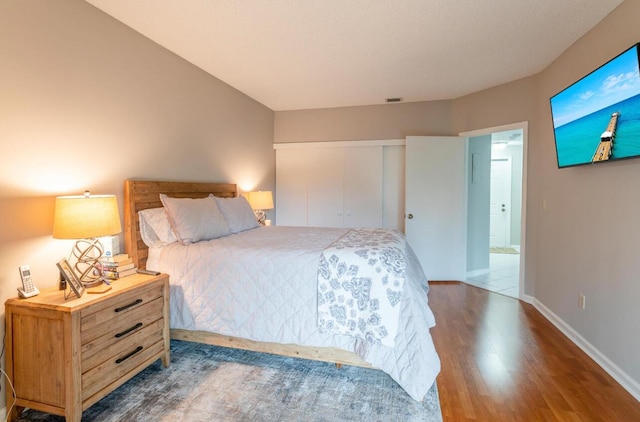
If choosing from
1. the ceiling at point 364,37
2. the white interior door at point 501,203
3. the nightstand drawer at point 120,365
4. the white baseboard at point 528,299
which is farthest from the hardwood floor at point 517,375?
the white interior door at point 501,203

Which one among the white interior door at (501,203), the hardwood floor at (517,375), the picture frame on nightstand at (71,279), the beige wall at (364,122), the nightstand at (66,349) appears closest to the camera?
the nightstand at (66,349)

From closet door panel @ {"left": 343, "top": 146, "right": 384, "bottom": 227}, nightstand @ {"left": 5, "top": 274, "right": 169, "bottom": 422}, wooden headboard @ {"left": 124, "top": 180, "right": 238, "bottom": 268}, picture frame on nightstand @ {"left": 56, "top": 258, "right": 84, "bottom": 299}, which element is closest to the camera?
nightstand @ {"left": 5, "top": 274, "right": 169, "bottom": 422}

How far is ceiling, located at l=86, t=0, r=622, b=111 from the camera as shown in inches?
85.3

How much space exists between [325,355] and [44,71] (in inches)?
99.0

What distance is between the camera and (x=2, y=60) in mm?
1685

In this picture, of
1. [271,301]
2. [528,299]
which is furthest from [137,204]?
[528,299]

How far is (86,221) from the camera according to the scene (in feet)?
5.82

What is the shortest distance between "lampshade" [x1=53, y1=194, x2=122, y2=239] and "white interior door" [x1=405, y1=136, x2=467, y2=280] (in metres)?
3.52

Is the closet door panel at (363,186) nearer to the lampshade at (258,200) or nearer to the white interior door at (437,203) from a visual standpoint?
the white interior door at (437,203)

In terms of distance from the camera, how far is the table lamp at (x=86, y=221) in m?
1.73

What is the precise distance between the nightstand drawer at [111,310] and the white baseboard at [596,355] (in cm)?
311

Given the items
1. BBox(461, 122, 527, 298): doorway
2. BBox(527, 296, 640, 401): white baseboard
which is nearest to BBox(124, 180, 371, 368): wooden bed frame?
BBox(527, 296, 640, 401): white baseboard

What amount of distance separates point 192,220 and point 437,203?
3.19m

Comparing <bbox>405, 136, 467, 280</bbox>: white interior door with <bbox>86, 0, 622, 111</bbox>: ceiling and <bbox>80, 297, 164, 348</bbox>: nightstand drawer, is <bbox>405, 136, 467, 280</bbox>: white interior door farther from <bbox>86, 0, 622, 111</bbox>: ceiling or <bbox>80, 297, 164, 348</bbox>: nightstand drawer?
<bbox>80, 297, 164, 348</bbox>: nightstand drawer
